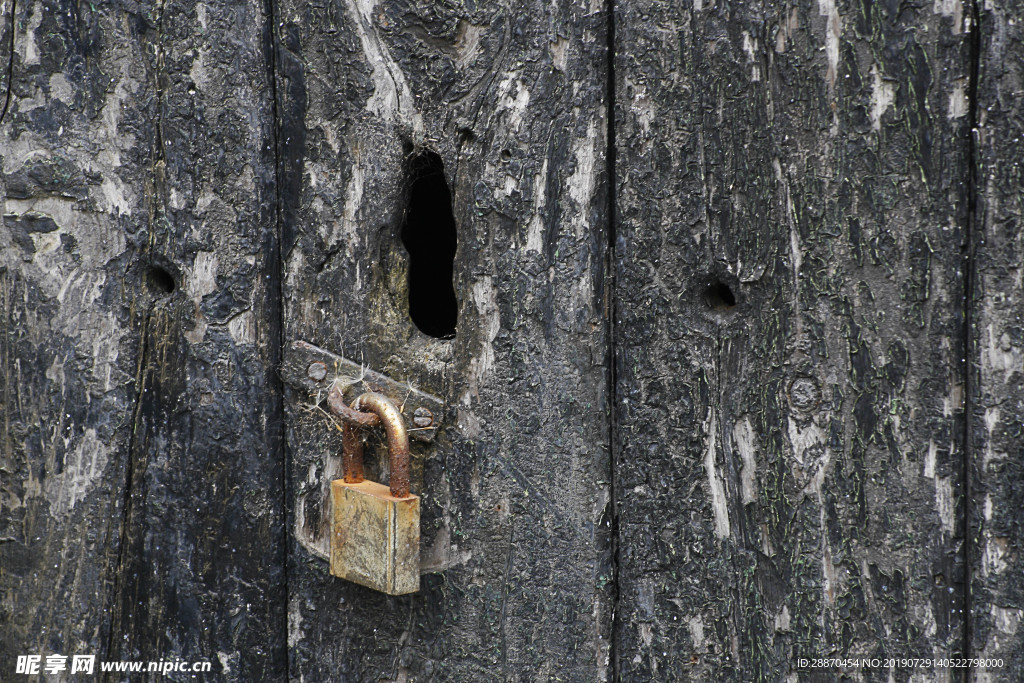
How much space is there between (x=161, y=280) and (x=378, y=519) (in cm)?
38

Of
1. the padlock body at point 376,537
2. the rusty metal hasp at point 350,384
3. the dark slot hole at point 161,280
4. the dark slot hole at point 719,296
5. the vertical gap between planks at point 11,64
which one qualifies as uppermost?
the vertical gap between planks at point 11,64

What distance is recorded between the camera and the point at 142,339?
0.92m

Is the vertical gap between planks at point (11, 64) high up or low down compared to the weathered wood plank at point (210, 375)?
up

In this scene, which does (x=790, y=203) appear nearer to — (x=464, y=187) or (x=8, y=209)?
(x=464, y=187)

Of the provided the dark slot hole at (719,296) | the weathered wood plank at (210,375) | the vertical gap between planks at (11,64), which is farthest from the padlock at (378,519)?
the vertical gap between planks at (11,64)

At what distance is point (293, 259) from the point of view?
0.90 metres

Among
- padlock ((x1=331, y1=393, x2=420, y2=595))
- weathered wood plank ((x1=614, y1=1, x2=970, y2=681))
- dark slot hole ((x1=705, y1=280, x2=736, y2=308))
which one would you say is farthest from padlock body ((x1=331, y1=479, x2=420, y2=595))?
dark slot hole ((x1=705, y1=280, x2=736, y2=308))

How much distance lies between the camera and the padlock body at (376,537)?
0.82 m

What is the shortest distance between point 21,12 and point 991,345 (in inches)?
41.8

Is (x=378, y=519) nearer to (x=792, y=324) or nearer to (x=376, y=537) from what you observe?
(x=376, y=537)

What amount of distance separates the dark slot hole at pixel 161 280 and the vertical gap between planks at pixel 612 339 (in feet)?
1.63

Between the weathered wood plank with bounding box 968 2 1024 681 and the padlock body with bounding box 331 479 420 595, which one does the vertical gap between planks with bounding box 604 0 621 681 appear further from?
the weathered wood plank with bounding box 968 2 1024 681

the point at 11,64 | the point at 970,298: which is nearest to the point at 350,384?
the point at 11,64

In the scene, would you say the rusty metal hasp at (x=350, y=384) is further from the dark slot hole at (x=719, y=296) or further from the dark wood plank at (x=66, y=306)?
the dark slot hole at (x=719, y=296)
